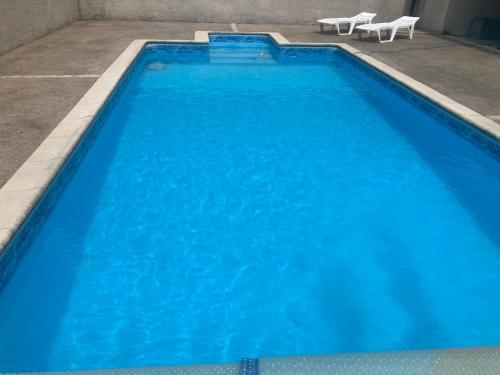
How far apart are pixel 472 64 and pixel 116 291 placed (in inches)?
371

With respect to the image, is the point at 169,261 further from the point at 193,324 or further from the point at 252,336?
the point at 252,336

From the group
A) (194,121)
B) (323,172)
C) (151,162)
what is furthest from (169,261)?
(194,121)

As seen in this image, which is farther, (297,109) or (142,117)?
(297,109)

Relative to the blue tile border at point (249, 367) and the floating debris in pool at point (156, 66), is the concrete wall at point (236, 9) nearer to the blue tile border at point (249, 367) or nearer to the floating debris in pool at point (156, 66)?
the floating debris in pool at point (156, 66)

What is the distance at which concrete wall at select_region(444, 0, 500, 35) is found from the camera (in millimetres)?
13617

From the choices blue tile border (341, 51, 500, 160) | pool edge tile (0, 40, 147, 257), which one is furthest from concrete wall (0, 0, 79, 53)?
blue tile border (341, 51, 500, 160)

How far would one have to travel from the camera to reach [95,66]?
7684mm

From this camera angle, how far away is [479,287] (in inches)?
142

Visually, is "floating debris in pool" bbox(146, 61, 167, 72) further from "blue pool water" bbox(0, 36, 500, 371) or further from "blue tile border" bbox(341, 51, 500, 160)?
"blue tile border" bbox(341, 51, 500, 160)

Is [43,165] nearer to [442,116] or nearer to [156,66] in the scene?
[442,116]

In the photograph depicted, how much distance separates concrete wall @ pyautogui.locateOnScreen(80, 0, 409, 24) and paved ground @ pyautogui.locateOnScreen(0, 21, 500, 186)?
19.5 inches

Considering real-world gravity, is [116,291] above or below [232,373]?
below

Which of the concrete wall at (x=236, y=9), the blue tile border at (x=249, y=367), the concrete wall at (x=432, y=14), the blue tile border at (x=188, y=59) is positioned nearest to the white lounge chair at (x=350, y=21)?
the concrete wall at (x=236, y=9)

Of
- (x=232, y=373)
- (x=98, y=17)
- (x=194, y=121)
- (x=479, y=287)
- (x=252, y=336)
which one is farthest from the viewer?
(x=98, y=17)
